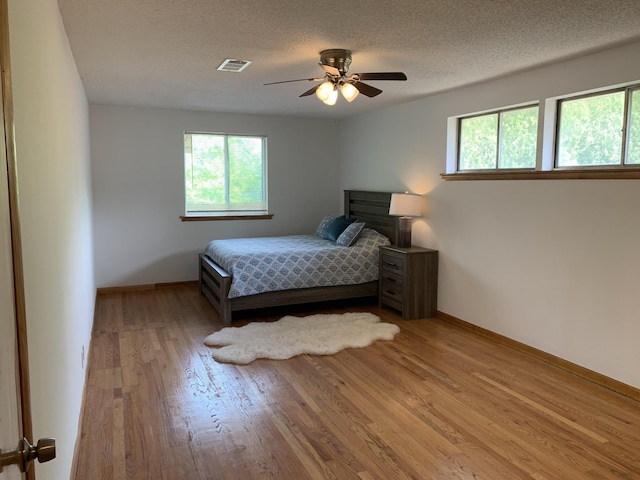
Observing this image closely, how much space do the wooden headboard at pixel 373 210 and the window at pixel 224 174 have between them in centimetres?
120

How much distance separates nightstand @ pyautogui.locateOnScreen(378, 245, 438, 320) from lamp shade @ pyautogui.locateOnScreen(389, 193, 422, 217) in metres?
0.37

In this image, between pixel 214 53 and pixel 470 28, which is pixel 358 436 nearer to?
pixel 470 28

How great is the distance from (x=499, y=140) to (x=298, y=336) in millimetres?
2518

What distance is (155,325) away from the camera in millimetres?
4703

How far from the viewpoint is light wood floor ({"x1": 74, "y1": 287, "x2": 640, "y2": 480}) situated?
7.90ft

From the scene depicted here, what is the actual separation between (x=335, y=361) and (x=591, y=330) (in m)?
1.88

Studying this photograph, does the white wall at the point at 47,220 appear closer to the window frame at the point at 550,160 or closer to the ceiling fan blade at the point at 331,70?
the ceiling fan blade at the point at 331,70

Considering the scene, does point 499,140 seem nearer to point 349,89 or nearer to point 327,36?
point 349,89

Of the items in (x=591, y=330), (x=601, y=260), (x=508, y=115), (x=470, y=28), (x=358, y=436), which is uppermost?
(x=470, y=28)

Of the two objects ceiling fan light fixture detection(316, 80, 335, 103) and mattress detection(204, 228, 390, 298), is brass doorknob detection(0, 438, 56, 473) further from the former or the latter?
mattress detection(204, 228, 390, 298)

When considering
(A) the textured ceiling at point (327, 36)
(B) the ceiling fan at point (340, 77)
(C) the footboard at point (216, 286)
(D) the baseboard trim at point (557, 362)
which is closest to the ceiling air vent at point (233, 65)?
(A) the textured ceiling at point (327, 36)

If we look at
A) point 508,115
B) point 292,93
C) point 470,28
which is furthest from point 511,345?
point 292,93

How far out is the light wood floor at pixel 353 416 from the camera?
241 centimetres

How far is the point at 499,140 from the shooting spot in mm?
4344
